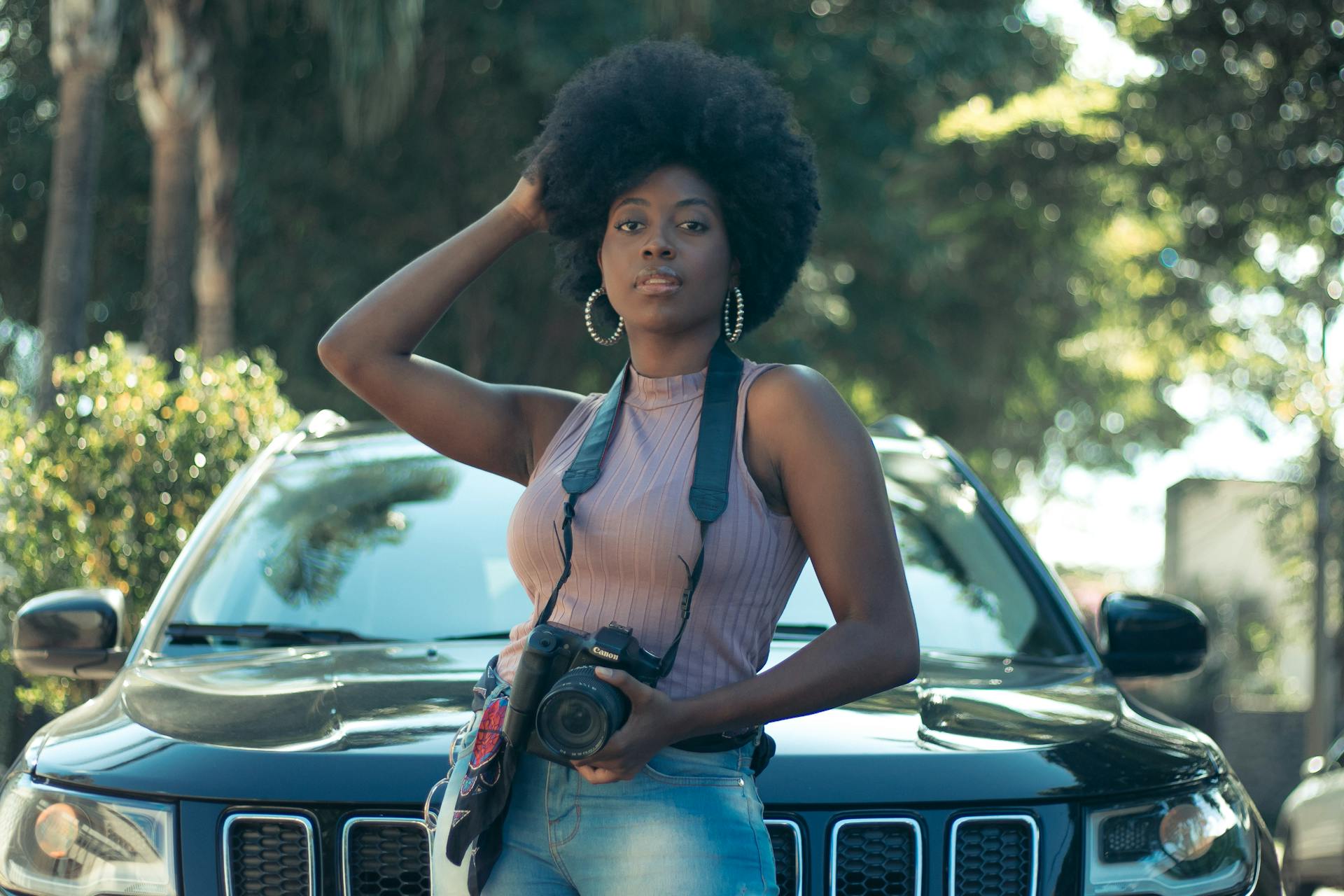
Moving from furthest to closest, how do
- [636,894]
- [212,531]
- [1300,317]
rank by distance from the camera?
[1300,317] → [212,531] → [636,894]

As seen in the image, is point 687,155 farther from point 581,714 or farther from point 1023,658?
point 1023,658

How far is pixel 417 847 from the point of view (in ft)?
9.01

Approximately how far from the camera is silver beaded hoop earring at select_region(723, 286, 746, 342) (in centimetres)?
254

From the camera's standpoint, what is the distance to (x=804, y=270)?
1037 centimetres

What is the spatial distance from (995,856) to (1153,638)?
119cm

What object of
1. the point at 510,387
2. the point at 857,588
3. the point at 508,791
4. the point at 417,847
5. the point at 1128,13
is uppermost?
the point at 1128,13

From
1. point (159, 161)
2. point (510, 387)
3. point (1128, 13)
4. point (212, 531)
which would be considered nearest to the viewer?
point (510, 387)

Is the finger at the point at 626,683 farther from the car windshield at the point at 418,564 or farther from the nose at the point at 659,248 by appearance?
the car windshield at the point at 418,564

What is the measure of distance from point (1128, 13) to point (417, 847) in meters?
9.88

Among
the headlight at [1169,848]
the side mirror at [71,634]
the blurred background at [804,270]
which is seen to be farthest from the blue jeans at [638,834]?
the blurred background at [804,270]

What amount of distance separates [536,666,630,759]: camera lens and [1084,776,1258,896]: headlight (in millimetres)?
1130

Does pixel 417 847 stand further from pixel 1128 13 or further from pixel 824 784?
pixel 1128 13

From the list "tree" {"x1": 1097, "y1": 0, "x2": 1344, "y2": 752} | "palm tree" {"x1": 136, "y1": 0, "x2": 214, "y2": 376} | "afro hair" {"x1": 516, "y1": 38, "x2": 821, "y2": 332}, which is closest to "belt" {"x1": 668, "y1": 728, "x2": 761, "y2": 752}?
"afro hair" {"x1": 516, "y1": 38, "x2": 821, "y2": 332}

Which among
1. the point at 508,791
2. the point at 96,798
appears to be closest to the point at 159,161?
the point at 96,798
